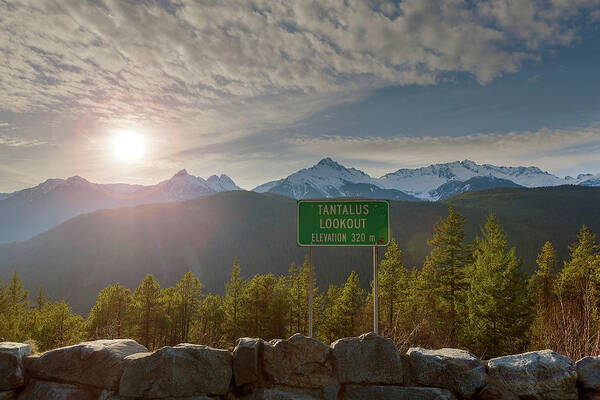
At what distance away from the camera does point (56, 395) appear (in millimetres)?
4977

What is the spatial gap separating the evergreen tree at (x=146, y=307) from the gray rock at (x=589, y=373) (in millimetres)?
36205

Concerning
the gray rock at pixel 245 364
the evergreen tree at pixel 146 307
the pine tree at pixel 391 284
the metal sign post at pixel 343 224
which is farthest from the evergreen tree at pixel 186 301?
the gray rock at pixel 245 364

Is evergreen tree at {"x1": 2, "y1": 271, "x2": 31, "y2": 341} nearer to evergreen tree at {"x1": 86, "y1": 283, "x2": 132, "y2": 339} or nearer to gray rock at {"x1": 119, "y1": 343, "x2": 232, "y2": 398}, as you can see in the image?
evergreen tree at {"x1": 86, "y1": 283, "x2": 132, "y2": 339}

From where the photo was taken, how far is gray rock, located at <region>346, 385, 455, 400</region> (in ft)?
15.6

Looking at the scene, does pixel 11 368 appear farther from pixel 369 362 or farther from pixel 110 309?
pixel 110 309

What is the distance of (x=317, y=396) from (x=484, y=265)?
20.5 m

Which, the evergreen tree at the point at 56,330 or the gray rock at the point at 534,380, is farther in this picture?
the evergreen tree at the point at 56,330

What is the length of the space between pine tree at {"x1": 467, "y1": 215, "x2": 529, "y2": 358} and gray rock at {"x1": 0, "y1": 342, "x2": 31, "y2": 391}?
2231cm

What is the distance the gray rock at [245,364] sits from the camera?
5.04 m

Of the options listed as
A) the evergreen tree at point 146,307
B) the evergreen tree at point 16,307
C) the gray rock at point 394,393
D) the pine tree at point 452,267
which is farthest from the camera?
the evergreen tree at point 146,307

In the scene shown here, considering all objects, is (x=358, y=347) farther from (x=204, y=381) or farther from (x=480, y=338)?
(x=480, y=338)

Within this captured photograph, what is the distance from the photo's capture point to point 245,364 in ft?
16.6

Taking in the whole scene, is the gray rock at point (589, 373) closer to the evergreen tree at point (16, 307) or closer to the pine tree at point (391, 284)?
the pine tree at point (391, 284)

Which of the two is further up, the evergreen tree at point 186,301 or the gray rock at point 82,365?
the gray rock at point 82,365
